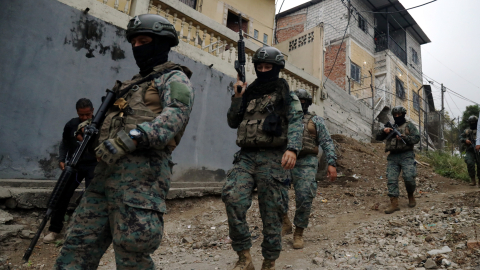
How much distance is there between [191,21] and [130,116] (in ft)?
16.4

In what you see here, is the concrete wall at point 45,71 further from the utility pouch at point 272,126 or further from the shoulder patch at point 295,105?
the shoulder patch at point 295,105

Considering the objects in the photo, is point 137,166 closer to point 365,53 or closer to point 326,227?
point 326,227

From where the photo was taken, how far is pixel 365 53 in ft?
61.3

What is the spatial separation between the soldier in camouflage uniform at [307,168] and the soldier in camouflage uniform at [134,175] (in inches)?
89.6

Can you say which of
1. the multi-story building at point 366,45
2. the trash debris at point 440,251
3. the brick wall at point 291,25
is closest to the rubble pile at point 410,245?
the trash debris at point 440,251

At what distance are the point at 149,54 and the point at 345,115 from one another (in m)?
11.3

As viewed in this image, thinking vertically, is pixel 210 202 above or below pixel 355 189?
below

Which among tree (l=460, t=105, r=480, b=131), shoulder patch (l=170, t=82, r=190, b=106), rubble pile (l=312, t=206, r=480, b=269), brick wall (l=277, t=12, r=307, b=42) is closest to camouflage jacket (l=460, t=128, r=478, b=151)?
rubble pile (l=312, t=206, r=480, b=269)

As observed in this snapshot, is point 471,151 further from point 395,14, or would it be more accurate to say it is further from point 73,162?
point 395,14

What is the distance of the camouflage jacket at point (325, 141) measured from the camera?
3.70 m

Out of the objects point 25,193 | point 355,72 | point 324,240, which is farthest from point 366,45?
point 25,193

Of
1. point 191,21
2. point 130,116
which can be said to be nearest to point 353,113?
point 191,21

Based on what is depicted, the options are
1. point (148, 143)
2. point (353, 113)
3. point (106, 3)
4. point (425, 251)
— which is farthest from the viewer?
point (353, 113)

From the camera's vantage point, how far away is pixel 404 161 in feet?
17.2
